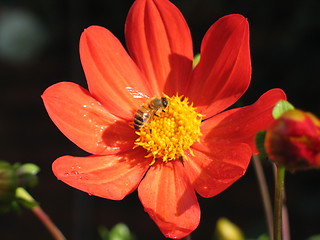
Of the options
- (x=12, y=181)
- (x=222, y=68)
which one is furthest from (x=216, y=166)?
Answer: (x=12, y=181)

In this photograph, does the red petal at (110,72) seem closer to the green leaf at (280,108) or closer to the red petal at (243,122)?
the red petal at (243,122)

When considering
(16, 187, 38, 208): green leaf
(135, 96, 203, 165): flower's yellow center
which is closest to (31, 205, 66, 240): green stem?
(16, 187, 38, 208): green leaf

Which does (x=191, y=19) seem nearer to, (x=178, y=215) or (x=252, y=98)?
(x=252, y=98)

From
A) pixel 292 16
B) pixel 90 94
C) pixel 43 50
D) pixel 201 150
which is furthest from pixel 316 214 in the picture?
pixel 43 50

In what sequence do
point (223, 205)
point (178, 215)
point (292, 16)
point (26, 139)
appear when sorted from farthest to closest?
point (26, 139)
point (223, 205)
point (292, 16)
point (178, 215)

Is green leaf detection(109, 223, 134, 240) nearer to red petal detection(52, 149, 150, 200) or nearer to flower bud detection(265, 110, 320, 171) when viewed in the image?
red petal detection(52, 149, 150, 200)

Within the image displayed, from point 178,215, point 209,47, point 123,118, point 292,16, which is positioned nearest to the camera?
point 178,215

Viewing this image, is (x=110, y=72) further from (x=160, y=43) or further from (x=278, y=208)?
(x=278, y=208)
